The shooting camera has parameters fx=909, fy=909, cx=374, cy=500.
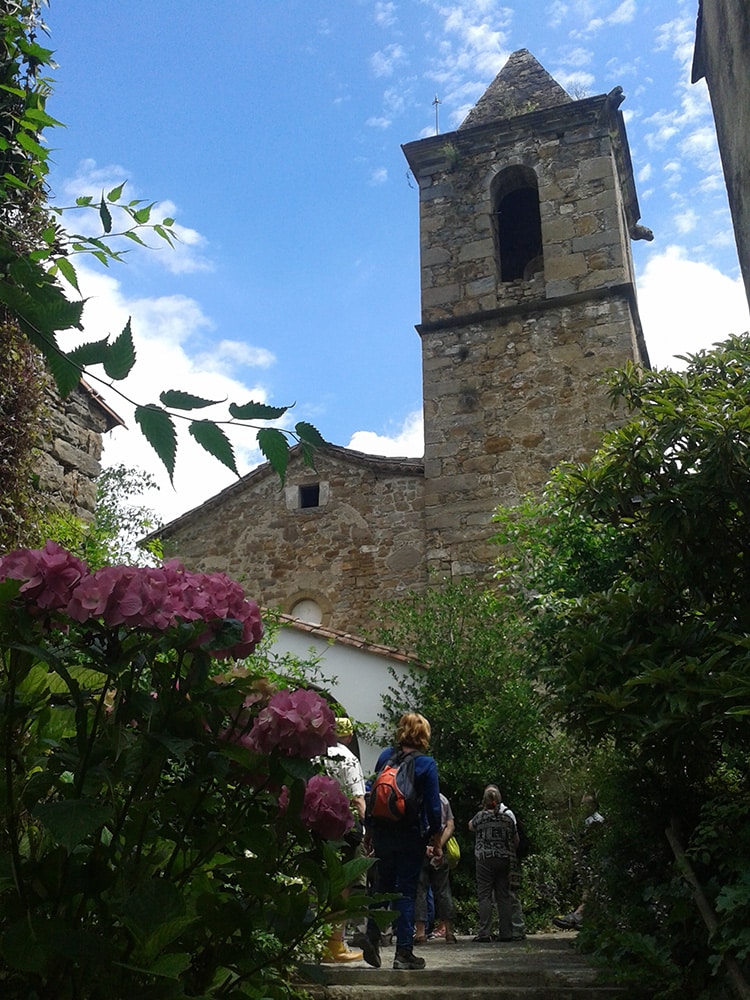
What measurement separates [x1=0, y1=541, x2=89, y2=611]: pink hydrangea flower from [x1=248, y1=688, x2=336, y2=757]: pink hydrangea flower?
497 millimetres

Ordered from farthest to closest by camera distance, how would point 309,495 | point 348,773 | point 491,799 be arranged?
point 309,495 < point 491,799 < point 348,773

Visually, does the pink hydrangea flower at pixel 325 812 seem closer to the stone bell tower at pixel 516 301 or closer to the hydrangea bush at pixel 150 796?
the hydrangea bush at pixel 150 796

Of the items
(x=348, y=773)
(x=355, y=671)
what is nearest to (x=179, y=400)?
(x=348, y=773)

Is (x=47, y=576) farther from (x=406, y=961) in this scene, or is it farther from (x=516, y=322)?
(x=516, y=322)

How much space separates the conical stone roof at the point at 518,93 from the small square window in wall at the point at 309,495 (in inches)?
234

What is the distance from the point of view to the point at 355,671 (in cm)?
1056

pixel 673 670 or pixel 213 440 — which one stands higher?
pixel 673 670

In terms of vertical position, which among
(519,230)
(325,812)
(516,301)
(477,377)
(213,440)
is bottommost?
(325,812)

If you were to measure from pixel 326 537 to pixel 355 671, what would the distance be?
8.73 feet

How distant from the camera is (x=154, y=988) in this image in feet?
5.58

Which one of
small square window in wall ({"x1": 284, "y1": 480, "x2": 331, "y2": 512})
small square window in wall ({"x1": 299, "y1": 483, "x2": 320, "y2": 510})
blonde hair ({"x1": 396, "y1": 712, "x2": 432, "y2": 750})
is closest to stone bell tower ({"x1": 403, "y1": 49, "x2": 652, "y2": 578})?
small square window in wall ({"x1": 284, "y1": 480, "x2": 331, "y2": 512})

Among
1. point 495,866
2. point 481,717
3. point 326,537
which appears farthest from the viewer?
point 326,537

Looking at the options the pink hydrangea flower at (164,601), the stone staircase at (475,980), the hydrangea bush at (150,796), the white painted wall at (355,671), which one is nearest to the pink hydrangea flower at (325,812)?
the hydrangea bush at (150,796)

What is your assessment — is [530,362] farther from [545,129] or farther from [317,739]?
[317,739]
